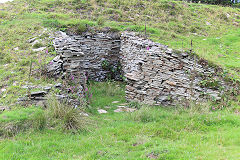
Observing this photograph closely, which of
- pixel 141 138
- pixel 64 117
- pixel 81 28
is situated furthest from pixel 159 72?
pixel 81 28

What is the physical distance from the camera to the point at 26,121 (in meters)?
6.48

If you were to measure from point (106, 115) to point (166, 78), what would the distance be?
3.45m

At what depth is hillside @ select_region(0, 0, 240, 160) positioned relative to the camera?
17.9 ft

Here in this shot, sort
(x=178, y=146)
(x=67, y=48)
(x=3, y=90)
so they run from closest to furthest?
(x=178, y=146) < (x=3, y=90) < (x=67, y=48)

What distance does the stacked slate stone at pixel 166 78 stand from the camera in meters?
9.48

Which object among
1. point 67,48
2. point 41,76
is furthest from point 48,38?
point 41,76

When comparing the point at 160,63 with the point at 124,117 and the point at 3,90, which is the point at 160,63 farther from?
the point at 3,90

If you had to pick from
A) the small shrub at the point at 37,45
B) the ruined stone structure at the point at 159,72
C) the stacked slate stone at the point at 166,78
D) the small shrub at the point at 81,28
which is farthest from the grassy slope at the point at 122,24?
the stacked slate stone at the point at 166,78

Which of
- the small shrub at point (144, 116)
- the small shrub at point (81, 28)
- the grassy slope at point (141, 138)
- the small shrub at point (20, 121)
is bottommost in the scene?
the small shrub at point (144, 116)

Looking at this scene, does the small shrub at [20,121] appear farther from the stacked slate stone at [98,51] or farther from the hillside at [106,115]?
the stacked slate stone at [98,51]

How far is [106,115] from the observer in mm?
8688

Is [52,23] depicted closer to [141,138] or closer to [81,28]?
[81,28]

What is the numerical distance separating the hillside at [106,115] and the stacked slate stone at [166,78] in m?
0.63

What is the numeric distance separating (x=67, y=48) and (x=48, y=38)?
2.15 m
